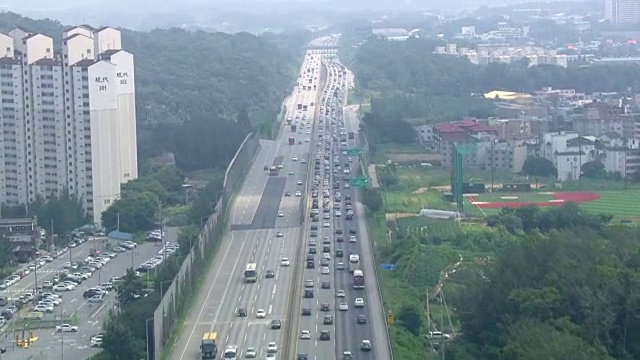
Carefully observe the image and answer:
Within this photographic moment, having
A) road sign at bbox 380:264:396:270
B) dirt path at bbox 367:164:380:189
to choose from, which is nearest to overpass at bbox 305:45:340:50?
dirt path at bbox 367:164:380:189

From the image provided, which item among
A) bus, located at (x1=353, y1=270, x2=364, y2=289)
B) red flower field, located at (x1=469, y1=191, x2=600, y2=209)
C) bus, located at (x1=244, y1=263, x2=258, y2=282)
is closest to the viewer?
bus, located at (x1=353, y1=270, x2=364, y2=289)

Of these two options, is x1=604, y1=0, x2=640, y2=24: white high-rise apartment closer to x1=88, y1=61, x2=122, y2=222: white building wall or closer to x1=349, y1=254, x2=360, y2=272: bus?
x1=88, y1=61, x2=122, y2=222: white building wall

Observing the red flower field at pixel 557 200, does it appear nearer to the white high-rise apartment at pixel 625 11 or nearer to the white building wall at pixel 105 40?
the white building wall at pixel 105 40

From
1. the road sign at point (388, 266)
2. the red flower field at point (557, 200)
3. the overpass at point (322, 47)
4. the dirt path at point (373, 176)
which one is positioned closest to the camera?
the road sign at point (388, 266)

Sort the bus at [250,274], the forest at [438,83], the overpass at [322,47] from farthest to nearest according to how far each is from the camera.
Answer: the overpass at [322,47] < the forest at [438,83] < the bus at [250,274]

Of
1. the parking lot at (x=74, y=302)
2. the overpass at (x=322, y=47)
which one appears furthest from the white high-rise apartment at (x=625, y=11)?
the parking lot at (x=74, y=302)

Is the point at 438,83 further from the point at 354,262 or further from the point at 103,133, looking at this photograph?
the point at 354,262
